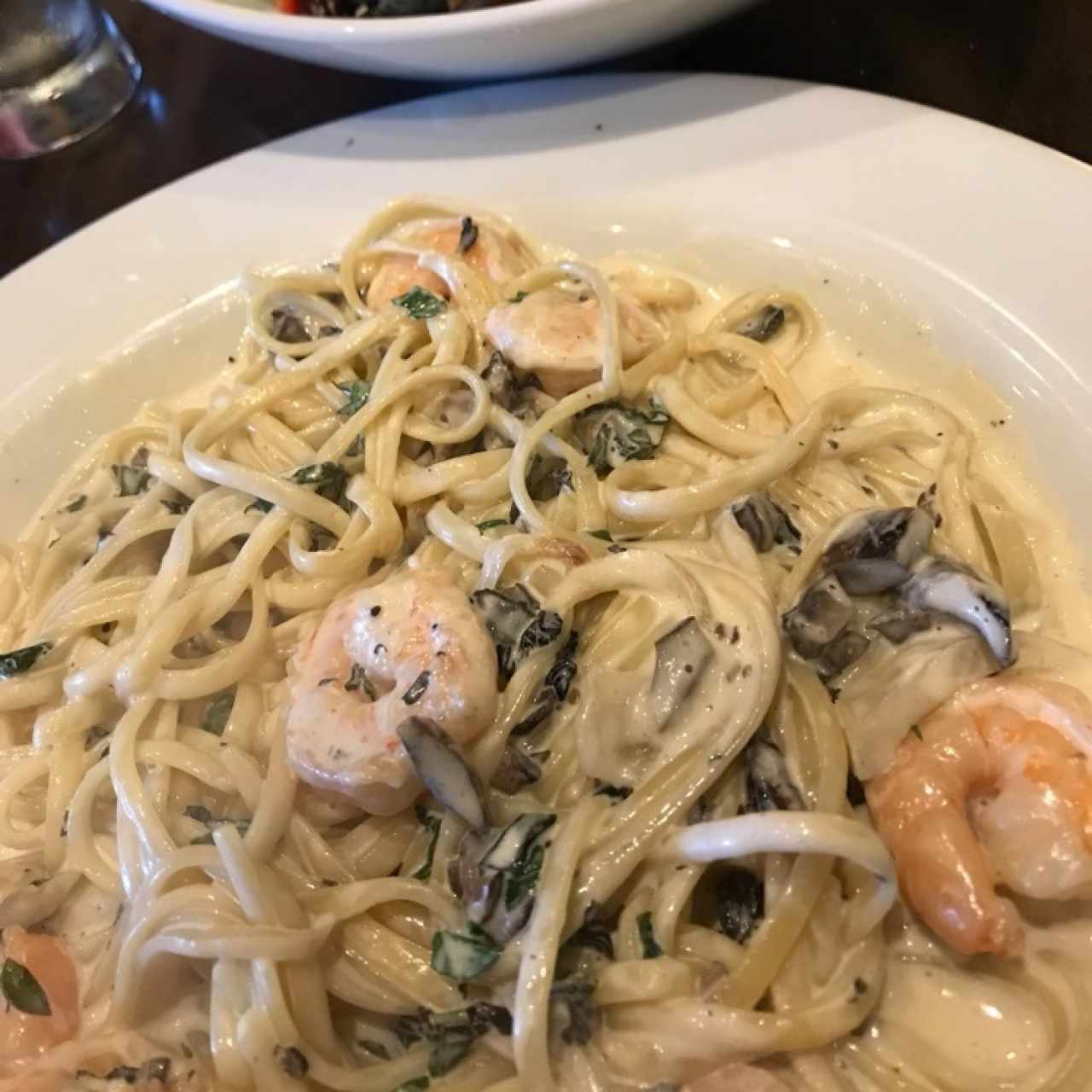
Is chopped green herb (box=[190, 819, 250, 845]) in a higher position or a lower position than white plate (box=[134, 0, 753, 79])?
lower

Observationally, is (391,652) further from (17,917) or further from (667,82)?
(667,82)

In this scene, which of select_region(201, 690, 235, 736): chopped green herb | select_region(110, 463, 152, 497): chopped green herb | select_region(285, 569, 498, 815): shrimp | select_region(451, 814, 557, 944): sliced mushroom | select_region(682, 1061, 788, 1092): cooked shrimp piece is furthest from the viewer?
select_region(110, 463, 152, 497): chopped green herb

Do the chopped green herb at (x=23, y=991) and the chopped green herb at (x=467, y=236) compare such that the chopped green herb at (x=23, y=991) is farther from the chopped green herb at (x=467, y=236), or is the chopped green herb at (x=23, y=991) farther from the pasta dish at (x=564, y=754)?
the chopped green herb at (x=467, y=236)

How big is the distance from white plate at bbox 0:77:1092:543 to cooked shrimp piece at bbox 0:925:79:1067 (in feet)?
3.67

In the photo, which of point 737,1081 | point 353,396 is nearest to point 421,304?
point 353,396

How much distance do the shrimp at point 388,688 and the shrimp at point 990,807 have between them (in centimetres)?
65

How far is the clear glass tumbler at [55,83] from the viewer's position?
10.8ft

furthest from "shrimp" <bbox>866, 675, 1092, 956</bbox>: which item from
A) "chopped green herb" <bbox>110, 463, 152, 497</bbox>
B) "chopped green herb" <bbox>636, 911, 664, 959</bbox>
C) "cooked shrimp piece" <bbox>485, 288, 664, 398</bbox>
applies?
"chopped green herb" <bbox>110, 463, 152, 497</bbox>

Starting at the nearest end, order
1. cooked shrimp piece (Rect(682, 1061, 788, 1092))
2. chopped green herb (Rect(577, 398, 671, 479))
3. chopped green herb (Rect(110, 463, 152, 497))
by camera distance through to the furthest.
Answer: cooked shrimp piece (Rect(682, 1061, 788, 1092)) → chopped green herb (Rect(577, 398, 671, 479)) → chopped green herb (Rect(110, 463, 152, 497))

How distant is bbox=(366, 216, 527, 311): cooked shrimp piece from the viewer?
8.72 ft

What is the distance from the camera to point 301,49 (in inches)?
104

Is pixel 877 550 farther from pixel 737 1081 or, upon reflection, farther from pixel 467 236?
pixel 467 236

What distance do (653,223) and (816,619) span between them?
117cm

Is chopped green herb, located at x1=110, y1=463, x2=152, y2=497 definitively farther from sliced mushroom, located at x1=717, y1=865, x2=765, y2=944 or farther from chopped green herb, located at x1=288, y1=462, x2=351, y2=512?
sliced mushroom, located at x1=717, y1=865, x2=765, y2=944
